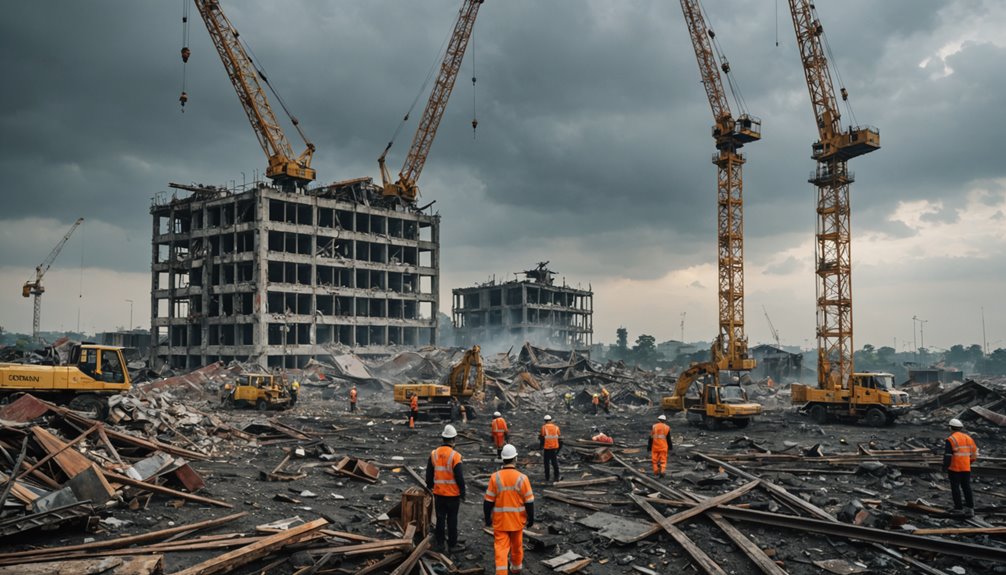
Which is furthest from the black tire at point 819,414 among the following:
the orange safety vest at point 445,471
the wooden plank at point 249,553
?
the wooden plank at point 249,553

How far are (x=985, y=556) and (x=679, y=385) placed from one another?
19.8 meters

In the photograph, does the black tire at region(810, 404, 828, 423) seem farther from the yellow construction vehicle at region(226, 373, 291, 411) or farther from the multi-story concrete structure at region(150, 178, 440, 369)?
the multi-story concrete structure at region(150, 178, 440, 369)

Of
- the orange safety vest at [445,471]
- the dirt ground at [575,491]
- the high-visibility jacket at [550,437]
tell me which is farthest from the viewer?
the high-visibility jacket at [550,437]

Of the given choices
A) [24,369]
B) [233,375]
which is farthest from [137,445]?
[233,375]

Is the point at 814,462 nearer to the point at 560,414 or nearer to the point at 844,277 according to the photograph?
the point at 560,414

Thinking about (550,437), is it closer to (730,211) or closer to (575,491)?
(575,491)

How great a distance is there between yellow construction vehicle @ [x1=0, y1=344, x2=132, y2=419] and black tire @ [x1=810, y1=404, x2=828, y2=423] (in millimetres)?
26163

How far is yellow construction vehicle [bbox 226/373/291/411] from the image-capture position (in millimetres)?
30562

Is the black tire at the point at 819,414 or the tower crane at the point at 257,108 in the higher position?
the tower crane at the point at 257,108

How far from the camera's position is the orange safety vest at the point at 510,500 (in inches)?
291

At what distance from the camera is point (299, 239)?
62188mm

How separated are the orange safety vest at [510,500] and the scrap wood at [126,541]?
4.56 m

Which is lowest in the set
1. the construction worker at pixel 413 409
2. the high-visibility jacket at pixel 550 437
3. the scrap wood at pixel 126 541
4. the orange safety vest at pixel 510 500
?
the construction worker at pixel 413 409

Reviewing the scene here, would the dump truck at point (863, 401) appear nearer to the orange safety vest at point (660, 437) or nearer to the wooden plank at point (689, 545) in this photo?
the orange safety vest at point (660, 437)
